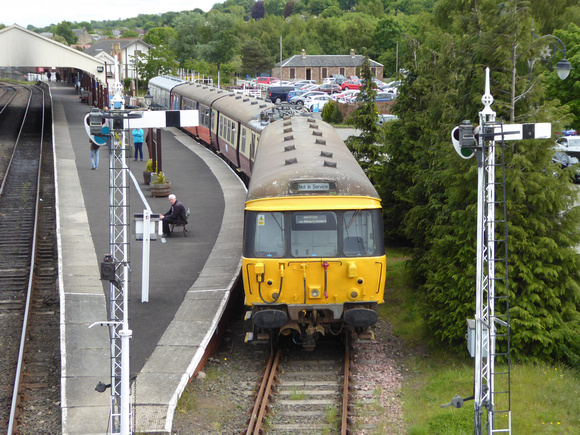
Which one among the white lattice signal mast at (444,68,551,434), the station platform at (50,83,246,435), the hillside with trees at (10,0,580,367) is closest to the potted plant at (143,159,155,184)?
the station platform at (50,83,246,435)

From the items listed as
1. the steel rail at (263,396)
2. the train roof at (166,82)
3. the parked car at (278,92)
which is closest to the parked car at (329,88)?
the parked car at (278,92)

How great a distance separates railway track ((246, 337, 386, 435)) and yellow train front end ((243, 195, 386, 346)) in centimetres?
92

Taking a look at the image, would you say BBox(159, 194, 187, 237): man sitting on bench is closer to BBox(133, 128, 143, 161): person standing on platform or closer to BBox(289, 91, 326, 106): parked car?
BBox(133, 128, 143, 161): person standing on platform

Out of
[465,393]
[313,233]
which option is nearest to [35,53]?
[313,233]

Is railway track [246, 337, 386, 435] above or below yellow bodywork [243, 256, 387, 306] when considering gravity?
below

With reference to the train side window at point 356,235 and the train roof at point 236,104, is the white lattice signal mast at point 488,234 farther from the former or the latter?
the train roof at point 236,104

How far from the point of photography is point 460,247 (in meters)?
12.8

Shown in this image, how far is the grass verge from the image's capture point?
33.5 feet

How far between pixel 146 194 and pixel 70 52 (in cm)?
2055

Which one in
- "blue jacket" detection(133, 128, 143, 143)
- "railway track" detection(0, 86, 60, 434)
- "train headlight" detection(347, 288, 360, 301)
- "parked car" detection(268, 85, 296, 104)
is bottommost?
"railway track" detection(0, 86, 60, 434)

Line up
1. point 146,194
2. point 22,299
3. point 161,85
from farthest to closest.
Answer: point 161,85 < point 146,194 < point 22,299

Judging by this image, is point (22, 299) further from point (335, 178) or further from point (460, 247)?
point (460, 247)

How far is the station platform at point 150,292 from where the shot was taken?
35.3 feet

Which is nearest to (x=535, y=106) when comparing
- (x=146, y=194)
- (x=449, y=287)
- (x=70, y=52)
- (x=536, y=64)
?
(x=536, y=64)
